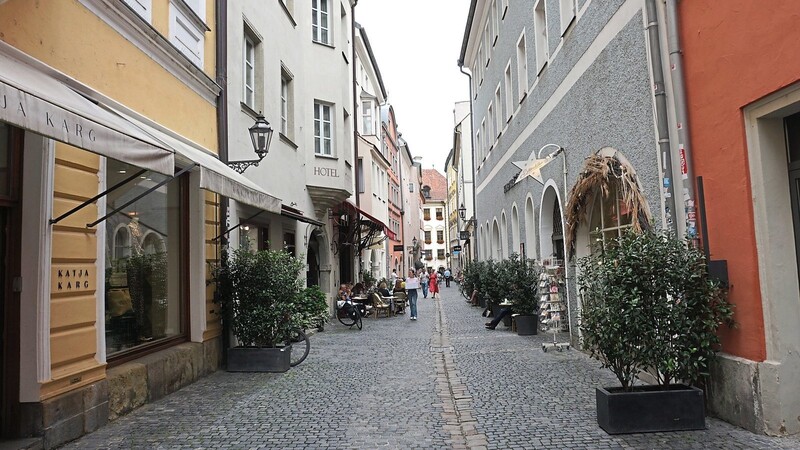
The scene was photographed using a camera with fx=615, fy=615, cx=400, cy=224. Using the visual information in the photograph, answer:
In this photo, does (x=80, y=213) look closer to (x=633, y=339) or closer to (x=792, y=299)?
(x=633, y=339)

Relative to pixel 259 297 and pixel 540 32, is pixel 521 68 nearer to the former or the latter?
pixel 540 32

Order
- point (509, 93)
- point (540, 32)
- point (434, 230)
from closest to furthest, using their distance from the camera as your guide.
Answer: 1. point (540, 32)
2. point (509, 93)
3. point (434, 230)

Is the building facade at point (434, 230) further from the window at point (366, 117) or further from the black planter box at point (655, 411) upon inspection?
the black planter box at point (655, 411)

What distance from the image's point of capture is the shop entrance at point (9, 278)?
16.4 ft

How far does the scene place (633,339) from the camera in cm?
543

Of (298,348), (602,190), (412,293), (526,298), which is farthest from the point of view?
(412,293)

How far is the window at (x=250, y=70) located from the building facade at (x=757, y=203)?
8227 mm

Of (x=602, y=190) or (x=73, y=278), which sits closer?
(x=73, y=278)

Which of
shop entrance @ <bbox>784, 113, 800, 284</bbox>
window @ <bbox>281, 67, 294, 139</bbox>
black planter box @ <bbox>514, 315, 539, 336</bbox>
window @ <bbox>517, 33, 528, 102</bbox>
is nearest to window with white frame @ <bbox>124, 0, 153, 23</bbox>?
window @ <bbox>281, 67, 294, 139</bbox>

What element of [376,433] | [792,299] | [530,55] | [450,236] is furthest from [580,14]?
[450,236]

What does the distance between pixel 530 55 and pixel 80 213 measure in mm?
10166

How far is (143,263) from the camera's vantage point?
25.3ft

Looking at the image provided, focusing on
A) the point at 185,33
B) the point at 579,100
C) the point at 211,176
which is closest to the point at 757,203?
the point at 579,100

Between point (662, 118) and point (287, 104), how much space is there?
382 inches
